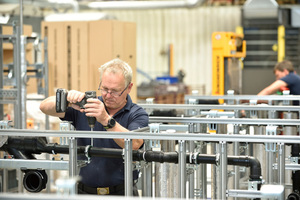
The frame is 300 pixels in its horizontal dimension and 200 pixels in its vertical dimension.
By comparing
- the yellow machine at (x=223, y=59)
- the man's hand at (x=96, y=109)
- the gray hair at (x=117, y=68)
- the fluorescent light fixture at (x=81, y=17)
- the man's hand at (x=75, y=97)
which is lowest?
the man's hand at (x=96, y=109)

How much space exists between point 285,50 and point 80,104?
11.6 metres

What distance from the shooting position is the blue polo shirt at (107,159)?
265cm

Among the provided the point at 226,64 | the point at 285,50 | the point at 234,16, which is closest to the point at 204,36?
the point at 234,16

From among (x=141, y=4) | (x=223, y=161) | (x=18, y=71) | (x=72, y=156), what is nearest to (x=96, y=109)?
(x=72, y=156)

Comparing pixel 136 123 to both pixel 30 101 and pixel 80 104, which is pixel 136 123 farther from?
pixel 30 101

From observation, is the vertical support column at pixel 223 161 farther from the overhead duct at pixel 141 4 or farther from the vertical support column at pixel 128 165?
the overhead duct at pixel 141 4

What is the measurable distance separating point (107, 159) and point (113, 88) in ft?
1.25

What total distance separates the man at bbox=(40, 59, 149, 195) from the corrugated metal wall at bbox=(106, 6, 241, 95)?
1228 cm

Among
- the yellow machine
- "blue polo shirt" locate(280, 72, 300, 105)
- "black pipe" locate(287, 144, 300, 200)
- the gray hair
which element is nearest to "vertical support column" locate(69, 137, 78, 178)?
the gray hair

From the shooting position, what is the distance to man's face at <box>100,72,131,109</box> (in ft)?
8.92

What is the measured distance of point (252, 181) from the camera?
2398mm

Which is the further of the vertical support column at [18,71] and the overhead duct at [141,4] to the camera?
the overhead duct at [141,4]

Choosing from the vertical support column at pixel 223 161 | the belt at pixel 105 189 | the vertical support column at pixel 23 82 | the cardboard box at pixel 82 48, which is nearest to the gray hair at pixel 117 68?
the belt at pixel 105 189

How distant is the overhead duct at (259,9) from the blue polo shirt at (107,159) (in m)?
9.81
